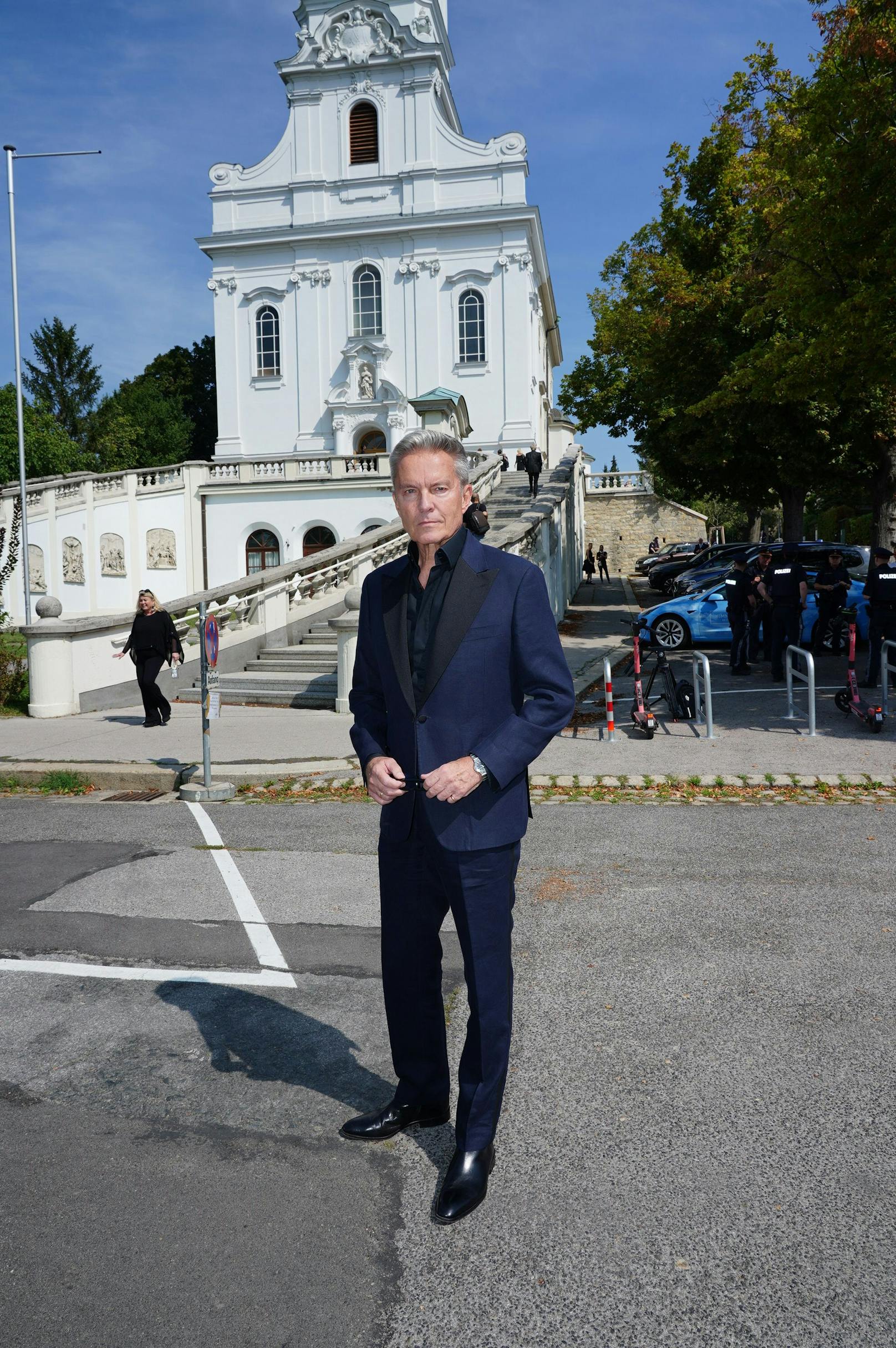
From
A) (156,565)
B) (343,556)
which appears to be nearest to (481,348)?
(156,565)

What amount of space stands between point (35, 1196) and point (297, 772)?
7262 millimetres

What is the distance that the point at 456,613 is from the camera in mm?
3010

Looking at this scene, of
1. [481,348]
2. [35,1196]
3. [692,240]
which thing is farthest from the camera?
[481,348]

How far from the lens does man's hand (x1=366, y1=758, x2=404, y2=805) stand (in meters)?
3.02

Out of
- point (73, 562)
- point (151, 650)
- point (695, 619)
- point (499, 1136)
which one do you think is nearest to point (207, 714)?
point (151, 650)

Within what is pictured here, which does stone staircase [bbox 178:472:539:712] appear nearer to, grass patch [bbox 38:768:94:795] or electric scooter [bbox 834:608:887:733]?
grass patch [bbox 38:768:94:795]

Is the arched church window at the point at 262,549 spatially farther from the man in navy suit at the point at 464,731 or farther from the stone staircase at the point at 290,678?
the man in navy suit at the point at 464,731

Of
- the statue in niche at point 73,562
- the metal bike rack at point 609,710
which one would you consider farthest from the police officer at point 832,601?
the statue in niche at point 73,562

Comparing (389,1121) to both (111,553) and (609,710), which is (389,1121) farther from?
(111,553)

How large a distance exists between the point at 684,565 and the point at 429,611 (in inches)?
1381

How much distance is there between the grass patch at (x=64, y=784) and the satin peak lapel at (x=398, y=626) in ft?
25.2

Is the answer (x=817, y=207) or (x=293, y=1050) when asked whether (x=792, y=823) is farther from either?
(x=817, y=207)

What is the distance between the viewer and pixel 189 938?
5.47 m

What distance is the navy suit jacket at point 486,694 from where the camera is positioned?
300 centimetres
